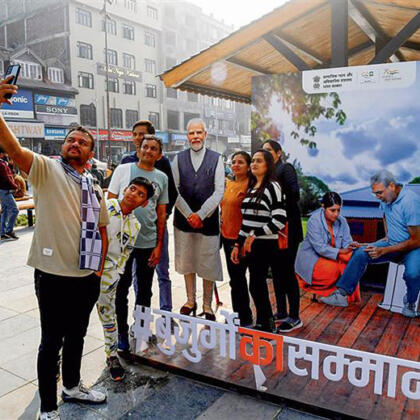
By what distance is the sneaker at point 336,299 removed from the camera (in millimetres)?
5105

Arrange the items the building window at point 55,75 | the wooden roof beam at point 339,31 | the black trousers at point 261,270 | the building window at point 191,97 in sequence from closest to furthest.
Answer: the black trousers at point 261,270 < the wooden roof beam at point 339,31 < the building window at point 55,75 < the building window at point 191,97

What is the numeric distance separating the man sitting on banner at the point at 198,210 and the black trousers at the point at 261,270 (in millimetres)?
591

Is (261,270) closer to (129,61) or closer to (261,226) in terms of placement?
(261,226)

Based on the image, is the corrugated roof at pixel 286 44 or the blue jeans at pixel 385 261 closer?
the corrugated roof at pixel 286 44

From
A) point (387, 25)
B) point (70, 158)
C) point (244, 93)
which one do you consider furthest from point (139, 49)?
point (70, 158)

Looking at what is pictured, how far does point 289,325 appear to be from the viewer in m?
4.41

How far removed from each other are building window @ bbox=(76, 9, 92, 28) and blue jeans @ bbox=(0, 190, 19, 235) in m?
31.9

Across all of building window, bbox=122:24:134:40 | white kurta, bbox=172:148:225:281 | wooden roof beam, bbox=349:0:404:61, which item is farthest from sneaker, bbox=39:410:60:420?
building window, bbox=122:24:134:40

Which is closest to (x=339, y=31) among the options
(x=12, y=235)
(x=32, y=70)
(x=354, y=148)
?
(x=354, y=148)

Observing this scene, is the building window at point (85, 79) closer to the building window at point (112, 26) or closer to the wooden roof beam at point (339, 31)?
the building window at point (112, 26)

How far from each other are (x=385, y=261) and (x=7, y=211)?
764 centimetres

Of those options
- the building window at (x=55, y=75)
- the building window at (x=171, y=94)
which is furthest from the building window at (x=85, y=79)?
the building window at (x=171, y=94)

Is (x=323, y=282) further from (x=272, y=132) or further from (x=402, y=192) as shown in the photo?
(x=272, y=132)

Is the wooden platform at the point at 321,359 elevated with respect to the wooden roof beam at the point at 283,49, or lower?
lower
